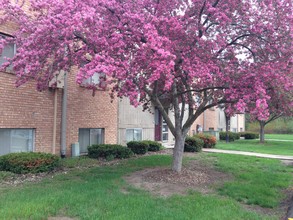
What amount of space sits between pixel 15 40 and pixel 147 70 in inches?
127

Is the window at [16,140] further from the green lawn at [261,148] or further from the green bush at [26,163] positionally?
the green lawn at [261,148]

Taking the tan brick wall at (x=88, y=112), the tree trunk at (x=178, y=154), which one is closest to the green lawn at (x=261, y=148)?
the tan brick wall at (x=88, y=112)

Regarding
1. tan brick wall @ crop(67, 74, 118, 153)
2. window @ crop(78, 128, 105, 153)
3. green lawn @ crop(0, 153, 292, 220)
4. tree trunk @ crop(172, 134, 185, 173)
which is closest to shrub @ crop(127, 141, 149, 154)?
tan brick wall @ crop(67, 74, 118, 153)

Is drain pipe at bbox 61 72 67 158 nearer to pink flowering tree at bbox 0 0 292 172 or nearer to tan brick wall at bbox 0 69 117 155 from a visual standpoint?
tan brick wall at bbox 0 69 117 155

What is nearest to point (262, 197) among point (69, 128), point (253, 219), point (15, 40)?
point (253, 219)

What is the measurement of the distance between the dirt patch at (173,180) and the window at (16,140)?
3927 millimetres

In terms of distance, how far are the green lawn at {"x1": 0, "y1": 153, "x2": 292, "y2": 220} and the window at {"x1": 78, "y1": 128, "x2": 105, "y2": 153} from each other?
364cm

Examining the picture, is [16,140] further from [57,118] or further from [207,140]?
[207,140]

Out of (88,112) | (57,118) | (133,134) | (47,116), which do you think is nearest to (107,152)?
(88,112)

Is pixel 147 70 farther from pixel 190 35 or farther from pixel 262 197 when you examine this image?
pixel 262 197

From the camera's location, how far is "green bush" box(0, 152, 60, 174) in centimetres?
852

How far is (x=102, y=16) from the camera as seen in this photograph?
24.9 ft

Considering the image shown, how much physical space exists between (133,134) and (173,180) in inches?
317

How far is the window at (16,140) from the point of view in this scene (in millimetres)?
9688
